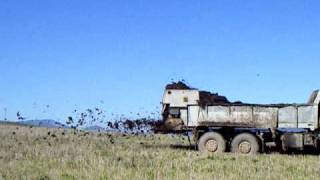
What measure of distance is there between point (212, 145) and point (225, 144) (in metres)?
0.50

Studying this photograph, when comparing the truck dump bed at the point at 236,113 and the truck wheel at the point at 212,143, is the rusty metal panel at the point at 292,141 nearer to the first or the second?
the truck dump bed at the point at 236,113

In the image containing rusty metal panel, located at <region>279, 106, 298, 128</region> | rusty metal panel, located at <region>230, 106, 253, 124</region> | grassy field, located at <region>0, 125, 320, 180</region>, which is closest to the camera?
grassy field, located at <region>0, 125, 320, 180</region>

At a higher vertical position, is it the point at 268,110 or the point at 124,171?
the point at 268,110

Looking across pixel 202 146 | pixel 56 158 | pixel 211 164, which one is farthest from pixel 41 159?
pixel 202 146

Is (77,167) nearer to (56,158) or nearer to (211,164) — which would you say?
(56,158)

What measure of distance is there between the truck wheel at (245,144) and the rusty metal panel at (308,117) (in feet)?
6.00

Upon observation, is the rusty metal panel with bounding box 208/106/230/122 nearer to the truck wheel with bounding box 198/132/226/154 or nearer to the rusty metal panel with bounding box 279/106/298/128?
the truck wheel with bounding box 198/132/226/154

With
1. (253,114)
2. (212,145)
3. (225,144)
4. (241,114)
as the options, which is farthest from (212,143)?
(253,114)

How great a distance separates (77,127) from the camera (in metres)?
40.4

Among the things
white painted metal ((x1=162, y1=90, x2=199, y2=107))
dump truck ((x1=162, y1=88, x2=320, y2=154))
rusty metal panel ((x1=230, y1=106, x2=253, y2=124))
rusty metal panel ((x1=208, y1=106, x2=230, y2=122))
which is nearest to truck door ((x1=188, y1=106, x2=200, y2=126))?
dump truck ((x1=162, y1=88, x2=320, y2=154))

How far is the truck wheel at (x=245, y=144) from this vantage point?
24.0m

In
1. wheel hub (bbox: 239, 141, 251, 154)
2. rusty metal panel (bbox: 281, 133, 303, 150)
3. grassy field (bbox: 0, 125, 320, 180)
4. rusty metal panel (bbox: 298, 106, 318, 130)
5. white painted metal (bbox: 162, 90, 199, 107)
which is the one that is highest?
white painted metal (bbox: 162, 90, 199, 107)

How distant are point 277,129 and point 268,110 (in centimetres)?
79

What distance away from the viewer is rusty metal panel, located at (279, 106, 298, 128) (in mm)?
23744
